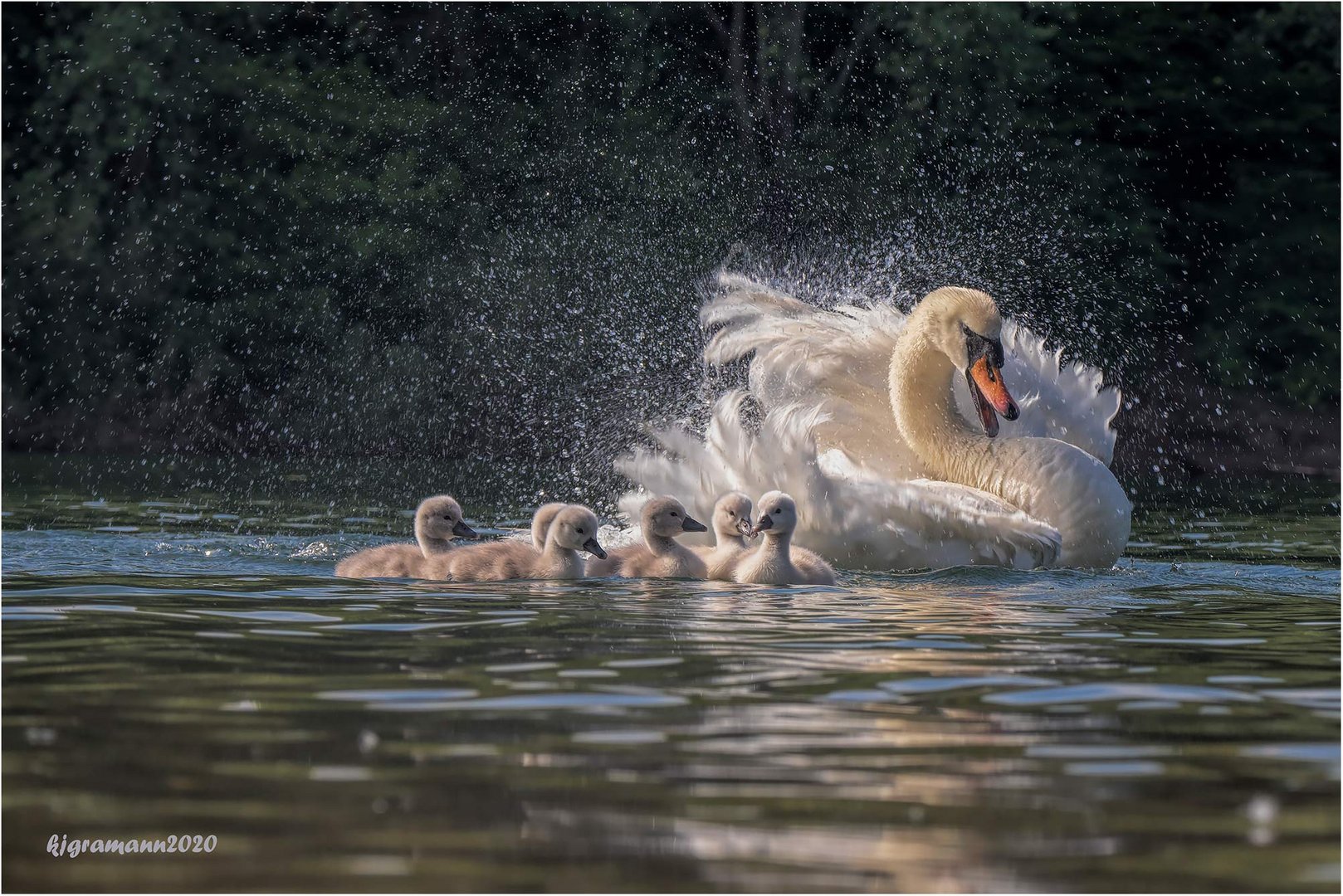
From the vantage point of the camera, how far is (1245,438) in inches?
985

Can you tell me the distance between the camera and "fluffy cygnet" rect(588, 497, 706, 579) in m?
9.51

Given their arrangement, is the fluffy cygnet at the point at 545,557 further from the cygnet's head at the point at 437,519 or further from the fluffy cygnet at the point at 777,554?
the fluffy cygnet at the point at 777,554

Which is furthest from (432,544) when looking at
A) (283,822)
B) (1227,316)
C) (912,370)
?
(1227,316)

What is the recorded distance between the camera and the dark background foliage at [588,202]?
981 inches

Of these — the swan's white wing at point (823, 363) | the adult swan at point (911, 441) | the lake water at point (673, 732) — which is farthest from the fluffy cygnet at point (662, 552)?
the swan's white wing at point (823, 363)

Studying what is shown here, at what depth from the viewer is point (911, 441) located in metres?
11.1

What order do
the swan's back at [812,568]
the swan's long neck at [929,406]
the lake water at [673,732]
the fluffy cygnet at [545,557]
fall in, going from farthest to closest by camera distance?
the swan's long neck at [929,406] → the fluffy cygnet at [545,557] → the swan's back at [812,568] → the lake water at [673,732]

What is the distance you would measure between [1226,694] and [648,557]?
3.62m

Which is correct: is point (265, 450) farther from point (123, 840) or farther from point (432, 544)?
point (123, 840)

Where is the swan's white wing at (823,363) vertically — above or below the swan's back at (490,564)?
above

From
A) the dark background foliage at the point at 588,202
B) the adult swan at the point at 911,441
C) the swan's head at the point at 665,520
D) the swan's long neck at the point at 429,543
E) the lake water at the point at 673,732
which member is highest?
the dark background foliage at the point at 588,202

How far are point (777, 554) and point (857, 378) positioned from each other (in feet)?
8.75

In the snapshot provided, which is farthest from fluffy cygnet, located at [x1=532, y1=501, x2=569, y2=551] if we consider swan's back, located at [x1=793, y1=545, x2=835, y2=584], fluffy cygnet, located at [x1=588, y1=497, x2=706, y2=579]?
swan's back, located at [x1=793, y1=545, x2=835, y2=584]

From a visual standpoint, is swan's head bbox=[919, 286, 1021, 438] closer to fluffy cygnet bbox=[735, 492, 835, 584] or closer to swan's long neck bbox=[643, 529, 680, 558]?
fluffy cygnet bbox=[735, 492, 835, 584]
